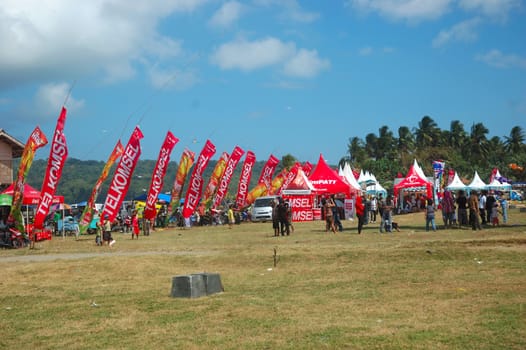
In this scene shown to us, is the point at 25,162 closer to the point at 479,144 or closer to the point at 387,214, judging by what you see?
the point at 387,214

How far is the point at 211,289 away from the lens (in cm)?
1235

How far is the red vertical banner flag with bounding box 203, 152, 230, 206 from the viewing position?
148 feet

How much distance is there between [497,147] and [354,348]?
377 ft

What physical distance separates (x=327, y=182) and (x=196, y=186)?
872 centimetres

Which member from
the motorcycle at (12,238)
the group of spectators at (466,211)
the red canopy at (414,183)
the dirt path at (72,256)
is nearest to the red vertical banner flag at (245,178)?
the red canopy at (414,183)

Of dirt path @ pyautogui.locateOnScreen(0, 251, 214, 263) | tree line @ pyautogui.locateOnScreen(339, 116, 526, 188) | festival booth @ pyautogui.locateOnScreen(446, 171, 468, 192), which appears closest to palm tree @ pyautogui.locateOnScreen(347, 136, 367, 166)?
tree line @ pyautogui.locateOnScreen(339, 116, 526, 188)

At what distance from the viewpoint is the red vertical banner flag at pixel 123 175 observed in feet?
95.8

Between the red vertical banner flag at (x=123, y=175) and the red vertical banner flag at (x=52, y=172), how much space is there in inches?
145

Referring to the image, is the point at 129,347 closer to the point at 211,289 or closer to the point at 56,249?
the point at 211,289

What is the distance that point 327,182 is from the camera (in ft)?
133

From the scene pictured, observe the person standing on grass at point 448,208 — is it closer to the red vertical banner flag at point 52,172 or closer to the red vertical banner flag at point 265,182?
the red vertical banner flag at point 52,172

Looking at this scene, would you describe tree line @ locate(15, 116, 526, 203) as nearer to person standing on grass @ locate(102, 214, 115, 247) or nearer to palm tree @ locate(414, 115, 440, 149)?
palm tree @ locate(414, 115, 440, 149)

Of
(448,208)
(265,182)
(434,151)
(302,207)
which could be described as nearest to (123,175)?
(302,207)

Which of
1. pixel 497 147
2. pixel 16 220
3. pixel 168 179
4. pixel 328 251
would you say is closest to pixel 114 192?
pixel 16 220
